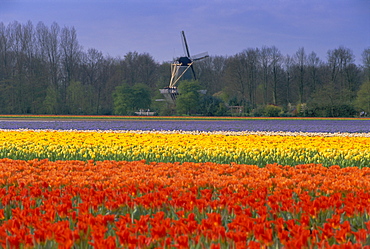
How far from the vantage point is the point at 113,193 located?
4371 millimetres

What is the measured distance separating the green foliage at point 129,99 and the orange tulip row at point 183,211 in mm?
39718

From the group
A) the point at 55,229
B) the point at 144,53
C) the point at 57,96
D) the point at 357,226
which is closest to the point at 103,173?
the point at 55,229

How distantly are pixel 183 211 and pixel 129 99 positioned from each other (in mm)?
42953

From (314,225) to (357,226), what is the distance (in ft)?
1.34

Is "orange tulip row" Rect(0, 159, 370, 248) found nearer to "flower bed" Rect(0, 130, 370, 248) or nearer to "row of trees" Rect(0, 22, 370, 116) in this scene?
"flower bed" Rect(0, 130, 370, 248)

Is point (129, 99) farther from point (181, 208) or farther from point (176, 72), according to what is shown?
point (181, 208)

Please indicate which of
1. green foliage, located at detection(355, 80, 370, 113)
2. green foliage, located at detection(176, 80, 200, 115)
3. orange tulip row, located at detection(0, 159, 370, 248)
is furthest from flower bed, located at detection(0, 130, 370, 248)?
green foliage, located at detection(355, 80, 370, 113)

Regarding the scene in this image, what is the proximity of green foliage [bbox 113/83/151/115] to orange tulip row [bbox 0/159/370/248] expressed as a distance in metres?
39.7

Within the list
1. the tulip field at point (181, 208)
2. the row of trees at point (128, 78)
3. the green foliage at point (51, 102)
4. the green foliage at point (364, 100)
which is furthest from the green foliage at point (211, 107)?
the tulip field at point (181, 208)

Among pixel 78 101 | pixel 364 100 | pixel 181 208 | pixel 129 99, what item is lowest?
pixel 181 208

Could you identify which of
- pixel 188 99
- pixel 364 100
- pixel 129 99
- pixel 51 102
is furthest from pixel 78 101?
pixel 364 100

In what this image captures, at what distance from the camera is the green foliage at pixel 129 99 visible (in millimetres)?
46062

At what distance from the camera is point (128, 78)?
61250 mm

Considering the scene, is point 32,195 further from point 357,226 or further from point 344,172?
point 344,172
